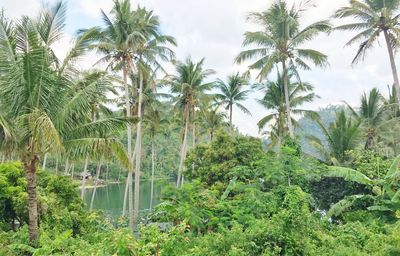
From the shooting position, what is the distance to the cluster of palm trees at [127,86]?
29.8ft

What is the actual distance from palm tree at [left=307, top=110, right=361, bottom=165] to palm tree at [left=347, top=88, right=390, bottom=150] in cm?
508

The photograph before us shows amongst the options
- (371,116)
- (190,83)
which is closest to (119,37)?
(190,83)

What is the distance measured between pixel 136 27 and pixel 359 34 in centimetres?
1140

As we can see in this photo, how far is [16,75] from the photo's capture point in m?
9.04

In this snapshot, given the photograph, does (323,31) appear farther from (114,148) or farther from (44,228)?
(44,228)

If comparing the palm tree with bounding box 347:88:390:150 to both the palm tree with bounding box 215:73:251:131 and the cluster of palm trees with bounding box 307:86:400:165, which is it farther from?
the palm tree with bounding box 215:73:251:131

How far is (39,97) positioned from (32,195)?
251cm

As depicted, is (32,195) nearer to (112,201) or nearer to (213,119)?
(213,119)

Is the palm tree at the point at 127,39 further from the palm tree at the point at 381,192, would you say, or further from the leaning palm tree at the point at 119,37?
the palm tree at the point at 381,192

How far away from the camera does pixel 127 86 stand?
2056 cm

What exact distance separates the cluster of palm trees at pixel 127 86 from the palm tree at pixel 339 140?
0.09 metres

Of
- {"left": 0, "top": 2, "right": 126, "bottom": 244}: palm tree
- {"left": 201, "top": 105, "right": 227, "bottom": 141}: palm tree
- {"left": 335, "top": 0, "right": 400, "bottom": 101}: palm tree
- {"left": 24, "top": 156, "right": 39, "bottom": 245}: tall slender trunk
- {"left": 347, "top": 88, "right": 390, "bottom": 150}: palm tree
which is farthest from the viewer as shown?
{"left": 201, "top": 105, "right": 227, "bottom": 141}: palm tree

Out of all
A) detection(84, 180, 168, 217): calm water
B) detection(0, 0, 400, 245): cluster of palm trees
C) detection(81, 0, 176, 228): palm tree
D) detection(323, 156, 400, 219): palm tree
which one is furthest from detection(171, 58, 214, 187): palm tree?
detection(323, 156, 400, 219): palm tree

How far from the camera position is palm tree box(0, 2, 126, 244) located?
884 cm
